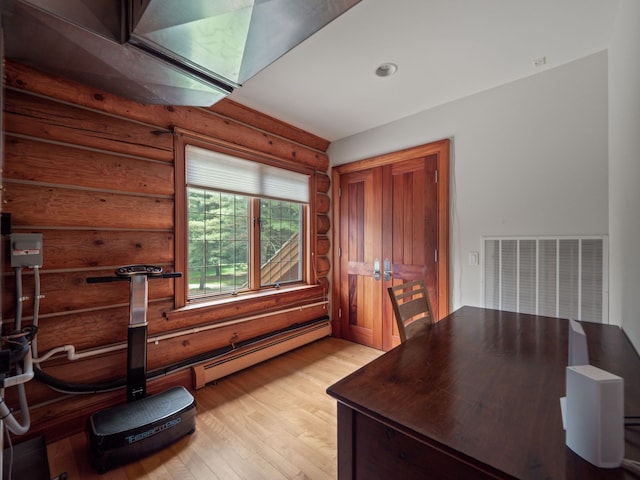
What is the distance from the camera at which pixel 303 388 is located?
7.97 ft

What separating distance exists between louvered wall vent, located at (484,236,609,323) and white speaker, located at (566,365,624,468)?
1.92 meters

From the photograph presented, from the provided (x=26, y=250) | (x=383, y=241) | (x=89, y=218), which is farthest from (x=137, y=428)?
(x=383, y=241)

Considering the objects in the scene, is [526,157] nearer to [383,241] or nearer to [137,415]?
[383,241]

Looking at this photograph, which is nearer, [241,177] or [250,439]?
[250,439]

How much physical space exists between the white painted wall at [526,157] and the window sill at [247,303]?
1.67 m

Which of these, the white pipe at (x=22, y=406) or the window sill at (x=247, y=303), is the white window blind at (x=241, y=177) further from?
the white pipe at (x=22, y=406)

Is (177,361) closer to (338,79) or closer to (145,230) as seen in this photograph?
(145,230)

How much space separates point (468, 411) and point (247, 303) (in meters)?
2.31

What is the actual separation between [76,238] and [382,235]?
2.78 metres

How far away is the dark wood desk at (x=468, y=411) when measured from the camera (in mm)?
650

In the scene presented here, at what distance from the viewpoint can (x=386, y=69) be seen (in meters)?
2.18

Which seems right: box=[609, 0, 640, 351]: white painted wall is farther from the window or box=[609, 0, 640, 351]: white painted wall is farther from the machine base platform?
the window

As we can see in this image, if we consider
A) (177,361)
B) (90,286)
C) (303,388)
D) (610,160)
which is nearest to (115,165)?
(90,286)

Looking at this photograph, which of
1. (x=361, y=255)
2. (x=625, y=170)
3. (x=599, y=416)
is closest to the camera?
(x=599, y=416)
